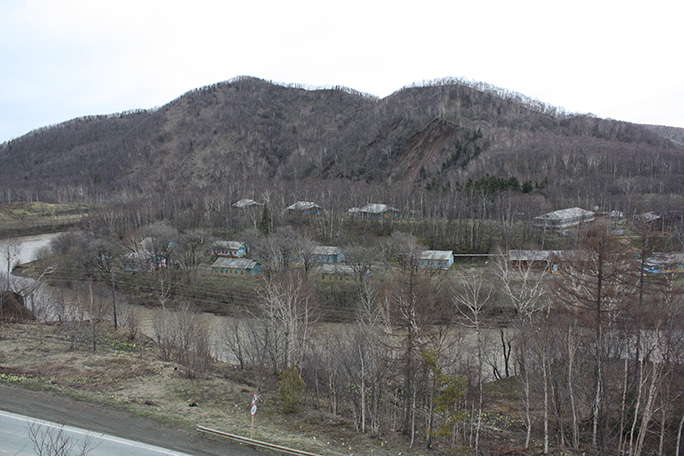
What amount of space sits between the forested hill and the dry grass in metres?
58.6

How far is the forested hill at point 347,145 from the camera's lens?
254 feet

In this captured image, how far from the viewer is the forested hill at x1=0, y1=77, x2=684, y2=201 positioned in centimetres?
7738

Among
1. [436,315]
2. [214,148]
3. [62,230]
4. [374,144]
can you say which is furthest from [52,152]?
[436,315]

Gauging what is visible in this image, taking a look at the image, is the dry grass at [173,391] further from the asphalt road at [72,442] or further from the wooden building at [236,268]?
the wooden building at [236,268]

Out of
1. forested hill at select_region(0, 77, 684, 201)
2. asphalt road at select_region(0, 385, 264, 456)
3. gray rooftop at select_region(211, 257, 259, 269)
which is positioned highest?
forested hill at select_region(0, 77, 684, 201)

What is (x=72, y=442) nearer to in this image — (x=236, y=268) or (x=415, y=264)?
(x=415, y=264)

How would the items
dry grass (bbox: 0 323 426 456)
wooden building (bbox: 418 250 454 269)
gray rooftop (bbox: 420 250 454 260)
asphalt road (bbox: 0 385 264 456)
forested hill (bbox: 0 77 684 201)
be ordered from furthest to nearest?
forested hill (bbox: 0 77 684 201) < gray rooftop (bbox: 420 250 454 260) < wooden building (bbox: 418 250 454 269) < dry grass (bbox: 0 323 426 456) < asphalt road (bbox: 0 385 264 456)

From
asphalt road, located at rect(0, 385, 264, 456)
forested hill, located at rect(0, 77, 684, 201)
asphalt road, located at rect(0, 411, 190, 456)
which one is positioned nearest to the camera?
asphalt road, located at rect(0, 411, 190, 456)

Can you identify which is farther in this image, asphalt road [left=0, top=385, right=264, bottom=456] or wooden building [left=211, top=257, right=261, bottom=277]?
wooden building [left=211, top=257, right=261, bottom=277]

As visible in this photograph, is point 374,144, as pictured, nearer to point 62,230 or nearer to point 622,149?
point 622,149

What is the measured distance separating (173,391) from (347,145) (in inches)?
4277

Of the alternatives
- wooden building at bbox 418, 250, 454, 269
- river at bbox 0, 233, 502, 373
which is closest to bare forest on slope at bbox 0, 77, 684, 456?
river at bbox 0, 233, 502, 373

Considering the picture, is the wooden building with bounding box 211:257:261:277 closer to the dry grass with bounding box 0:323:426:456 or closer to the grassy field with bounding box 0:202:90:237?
the dry grass with bounding box 0:323:426:456

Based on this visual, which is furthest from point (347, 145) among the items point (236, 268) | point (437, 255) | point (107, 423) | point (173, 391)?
point (107, 423)
